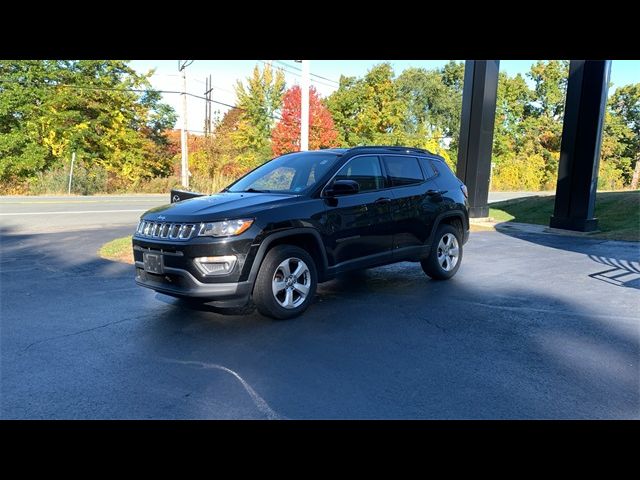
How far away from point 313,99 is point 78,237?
935 inches

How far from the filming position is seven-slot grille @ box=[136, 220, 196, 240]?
4.66m

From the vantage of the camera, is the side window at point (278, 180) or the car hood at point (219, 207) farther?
the side window at point (278, 180)

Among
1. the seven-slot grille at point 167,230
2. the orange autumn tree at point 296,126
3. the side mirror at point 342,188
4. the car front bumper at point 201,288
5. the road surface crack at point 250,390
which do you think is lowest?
the road surface crack at point 250,390

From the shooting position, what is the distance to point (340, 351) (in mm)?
4258

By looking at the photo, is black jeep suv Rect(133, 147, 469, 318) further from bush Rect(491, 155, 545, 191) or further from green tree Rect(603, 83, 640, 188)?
green tree Rect(603, 83, 640, 188)

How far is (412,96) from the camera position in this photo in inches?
2072

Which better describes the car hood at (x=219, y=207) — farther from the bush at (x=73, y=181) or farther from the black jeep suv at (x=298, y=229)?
the bush at (x=73, y=181)

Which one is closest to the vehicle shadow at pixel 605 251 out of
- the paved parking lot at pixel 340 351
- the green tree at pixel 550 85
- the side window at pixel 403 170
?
the paved parking lot at pixel 340 351

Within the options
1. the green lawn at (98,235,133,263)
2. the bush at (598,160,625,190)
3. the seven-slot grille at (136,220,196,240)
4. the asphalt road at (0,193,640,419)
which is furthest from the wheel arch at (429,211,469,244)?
the bush at (598,160,625,190)

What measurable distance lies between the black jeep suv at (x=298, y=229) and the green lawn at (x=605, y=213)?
742cm

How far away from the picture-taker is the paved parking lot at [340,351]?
3.29m

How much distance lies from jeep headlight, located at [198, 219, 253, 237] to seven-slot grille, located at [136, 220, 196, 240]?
0.11 meters

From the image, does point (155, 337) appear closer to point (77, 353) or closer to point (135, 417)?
point (77, 353)
